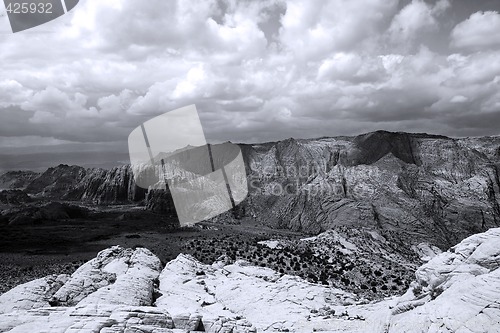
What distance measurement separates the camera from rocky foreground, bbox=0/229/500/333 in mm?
15979

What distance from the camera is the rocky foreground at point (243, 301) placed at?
1598cm

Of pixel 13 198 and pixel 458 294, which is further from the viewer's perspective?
pixel 13 198

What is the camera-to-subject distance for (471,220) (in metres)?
82.5

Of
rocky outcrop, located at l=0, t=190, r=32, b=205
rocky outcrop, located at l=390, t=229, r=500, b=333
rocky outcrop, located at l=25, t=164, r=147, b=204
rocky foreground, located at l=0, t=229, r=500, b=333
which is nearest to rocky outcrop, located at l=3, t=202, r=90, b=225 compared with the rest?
rocky outcrop, located at l=0, t=190, r=32, b=205

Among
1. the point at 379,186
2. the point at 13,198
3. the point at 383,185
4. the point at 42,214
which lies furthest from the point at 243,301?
the point at 13,198

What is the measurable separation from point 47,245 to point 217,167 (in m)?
71.4

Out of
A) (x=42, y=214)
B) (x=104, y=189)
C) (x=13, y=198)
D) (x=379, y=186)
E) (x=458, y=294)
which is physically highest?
(x=13, y=198)

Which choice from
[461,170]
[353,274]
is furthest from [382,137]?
[353,274]

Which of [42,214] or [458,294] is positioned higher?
[42,214]

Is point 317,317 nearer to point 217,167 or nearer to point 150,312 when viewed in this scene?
point 150,312

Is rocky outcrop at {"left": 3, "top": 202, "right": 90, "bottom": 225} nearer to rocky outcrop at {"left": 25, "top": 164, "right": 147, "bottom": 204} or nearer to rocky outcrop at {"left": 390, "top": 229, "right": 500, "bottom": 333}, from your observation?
rocky outcrop at {"left": 25, "top": 164, "right": 147, "bottom": 204}

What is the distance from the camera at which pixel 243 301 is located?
27.5 meters

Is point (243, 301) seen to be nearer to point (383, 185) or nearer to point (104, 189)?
point (383, 185)

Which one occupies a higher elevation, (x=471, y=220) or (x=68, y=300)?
(x=68, y=300)
